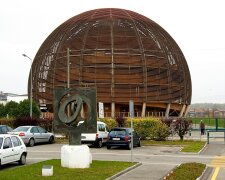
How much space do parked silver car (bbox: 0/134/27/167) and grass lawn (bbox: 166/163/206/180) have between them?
231 inches

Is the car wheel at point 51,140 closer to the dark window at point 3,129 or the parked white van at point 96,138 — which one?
the dark window at point 3,129

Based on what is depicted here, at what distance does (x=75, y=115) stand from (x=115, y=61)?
149 ft

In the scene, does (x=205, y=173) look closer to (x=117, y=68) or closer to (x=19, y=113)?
(x=19, y=113)

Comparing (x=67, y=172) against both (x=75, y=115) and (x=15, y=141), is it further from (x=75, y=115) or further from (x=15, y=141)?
(x=15, y=141)

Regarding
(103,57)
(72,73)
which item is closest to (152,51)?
(103,57)

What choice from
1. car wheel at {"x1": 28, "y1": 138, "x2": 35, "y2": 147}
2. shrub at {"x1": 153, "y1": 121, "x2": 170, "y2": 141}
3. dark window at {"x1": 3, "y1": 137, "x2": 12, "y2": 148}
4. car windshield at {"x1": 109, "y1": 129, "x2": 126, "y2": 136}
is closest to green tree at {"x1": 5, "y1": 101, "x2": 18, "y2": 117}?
shrub at {"x1": 153, "y1": 121, "x2": 170, "y2": 141}

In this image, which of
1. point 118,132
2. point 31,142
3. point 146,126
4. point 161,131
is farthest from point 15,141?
point 161,131

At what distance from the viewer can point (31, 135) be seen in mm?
27938

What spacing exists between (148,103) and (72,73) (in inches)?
452

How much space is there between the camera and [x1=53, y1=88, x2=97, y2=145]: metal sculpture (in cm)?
1596

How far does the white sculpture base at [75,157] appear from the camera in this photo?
607 inches

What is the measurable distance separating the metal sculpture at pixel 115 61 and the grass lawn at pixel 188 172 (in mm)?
44189

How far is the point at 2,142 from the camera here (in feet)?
51.2

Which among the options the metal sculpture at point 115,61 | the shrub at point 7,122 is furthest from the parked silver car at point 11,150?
the metal sculpture at point 115,61
